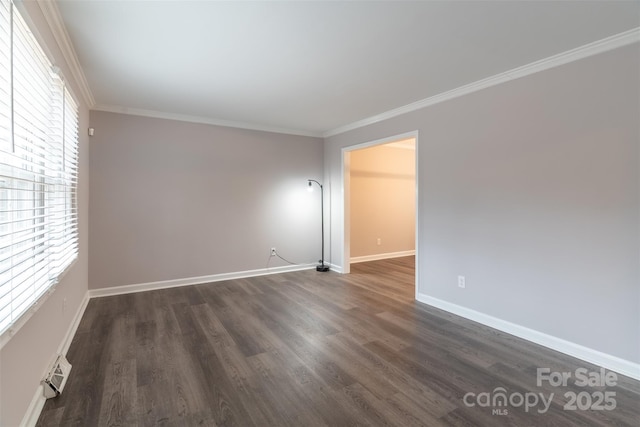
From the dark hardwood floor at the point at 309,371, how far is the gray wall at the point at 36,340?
236 mm

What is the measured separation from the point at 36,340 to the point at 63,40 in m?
2.13

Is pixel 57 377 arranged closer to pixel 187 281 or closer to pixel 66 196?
pixel 66 196

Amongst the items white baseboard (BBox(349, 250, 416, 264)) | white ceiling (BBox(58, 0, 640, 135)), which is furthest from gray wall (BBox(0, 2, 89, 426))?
white baseboard (BBox(349, 250, 416, 264))

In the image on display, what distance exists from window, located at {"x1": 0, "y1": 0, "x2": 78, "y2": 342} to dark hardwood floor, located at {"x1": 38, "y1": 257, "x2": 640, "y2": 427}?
0.82 meters

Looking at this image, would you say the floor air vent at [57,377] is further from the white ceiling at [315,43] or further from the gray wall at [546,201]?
the gray wall at [546,201]

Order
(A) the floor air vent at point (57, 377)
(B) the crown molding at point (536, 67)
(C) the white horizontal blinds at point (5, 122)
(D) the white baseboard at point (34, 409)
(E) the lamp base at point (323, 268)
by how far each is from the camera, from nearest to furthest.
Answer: (C) the white horizontal blinds at point (5, 122), (D) the white baseboard at point (34, 409), (A) the floor air vent at point (57, 377), (B) the crown molding at point (536, 67), (E) the lamp base at point (323, 268)

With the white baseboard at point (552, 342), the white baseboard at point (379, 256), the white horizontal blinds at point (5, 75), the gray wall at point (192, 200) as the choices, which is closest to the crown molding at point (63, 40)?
the white horizontal blinds at point (5, 75)

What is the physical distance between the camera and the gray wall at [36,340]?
1.45m

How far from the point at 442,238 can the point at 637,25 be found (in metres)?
2.32

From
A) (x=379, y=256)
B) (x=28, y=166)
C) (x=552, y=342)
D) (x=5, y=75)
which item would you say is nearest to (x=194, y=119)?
(x=28, y=166)

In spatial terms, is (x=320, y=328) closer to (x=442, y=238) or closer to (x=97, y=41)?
(x=442, y=238)

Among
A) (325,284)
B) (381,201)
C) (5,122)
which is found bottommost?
(325,284)

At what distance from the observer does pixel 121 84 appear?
330 cm

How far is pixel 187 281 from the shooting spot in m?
4.59
